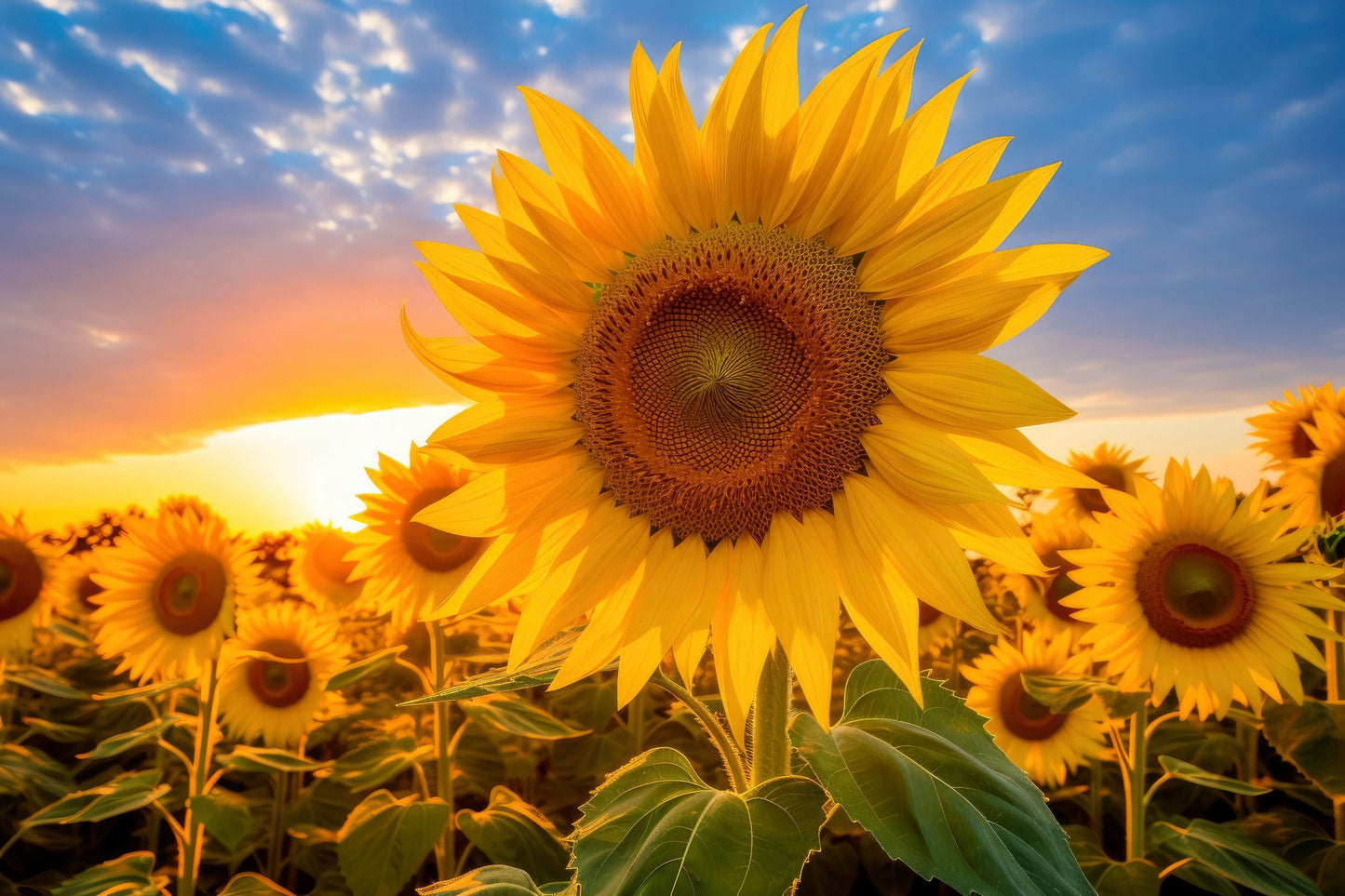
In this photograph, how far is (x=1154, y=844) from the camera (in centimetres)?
366

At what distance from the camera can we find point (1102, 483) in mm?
6281

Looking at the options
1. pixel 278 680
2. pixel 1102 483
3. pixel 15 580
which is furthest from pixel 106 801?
pixel 1102 483

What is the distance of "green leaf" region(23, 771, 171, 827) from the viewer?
3.65 m

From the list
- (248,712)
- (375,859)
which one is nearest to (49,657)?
(248,712)

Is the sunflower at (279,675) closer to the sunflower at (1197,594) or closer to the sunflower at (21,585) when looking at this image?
the sunflower at (21,585)

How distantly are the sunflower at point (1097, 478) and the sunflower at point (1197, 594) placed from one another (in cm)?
205

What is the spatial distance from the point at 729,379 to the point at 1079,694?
2239 mm

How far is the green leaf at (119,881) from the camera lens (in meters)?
3.48

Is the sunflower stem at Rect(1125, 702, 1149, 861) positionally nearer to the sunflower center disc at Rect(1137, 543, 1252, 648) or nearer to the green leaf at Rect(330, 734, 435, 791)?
the sunflower center disc at Rect(1137, 543, 1252, 648)

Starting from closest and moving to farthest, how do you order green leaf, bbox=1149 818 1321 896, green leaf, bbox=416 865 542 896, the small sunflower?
1. green leaf, bbox=416 865 542 896
2. green leaf, bbox=1149 818 1321 896
3. the small sunflower

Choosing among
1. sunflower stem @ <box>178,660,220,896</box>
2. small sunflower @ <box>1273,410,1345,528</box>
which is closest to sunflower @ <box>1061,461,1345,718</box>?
small sunflower @ <box>1273,410,1345,528</box>

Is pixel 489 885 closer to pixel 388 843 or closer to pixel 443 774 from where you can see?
pixel 388 843

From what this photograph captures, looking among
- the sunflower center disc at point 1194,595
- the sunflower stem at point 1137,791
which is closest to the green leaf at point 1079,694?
the sunflower stem at point 1137,791

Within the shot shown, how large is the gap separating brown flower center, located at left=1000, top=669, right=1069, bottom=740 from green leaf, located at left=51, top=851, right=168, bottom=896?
4.18 m
